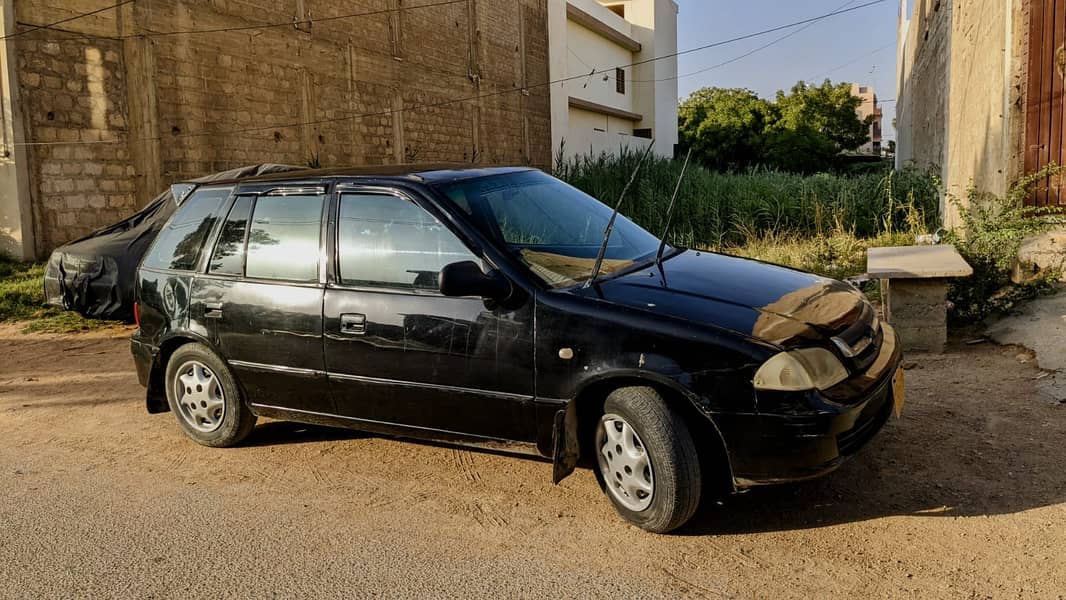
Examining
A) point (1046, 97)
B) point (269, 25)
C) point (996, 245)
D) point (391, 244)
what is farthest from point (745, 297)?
point (269, 25)

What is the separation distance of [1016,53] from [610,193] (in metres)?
12.3

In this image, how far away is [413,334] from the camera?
4250 millimetres

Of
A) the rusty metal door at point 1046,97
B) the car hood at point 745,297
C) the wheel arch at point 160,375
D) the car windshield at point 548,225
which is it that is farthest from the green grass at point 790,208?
the wheel arch at point 160,375

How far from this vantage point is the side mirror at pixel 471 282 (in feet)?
12.6

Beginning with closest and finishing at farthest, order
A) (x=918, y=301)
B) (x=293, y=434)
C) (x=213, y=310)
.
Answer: (x=213, y=310) → (x=293, y=434) → (x=918, y=301)

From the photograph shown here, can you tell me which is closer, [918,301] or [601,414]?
[601,414]

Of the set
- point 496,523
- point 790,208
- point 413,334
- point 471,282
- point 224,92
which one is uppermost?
point 224,92

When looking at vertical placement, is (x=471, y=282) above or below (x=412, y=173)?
Result: below

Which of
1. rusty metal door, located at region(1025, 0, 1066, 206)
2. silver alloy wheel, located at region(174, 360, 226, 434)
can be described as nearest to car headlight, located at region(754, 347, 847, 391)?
silver alloy wheel, located at region(174, 360, 226, 434)

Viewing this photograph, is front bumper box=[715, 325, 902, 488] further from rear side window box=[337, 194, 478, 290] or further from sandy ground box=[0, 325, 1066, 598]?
rear side window box=[337, 194, 478, 290]

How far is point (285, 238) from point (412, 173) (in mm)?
845

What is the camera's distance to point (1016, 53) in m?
8.77

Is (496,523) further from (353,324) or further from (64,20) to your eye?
(64,20)

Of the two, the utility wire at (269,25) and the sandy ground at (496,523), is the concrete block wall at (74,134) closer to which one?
the utility wire at (269,25)
